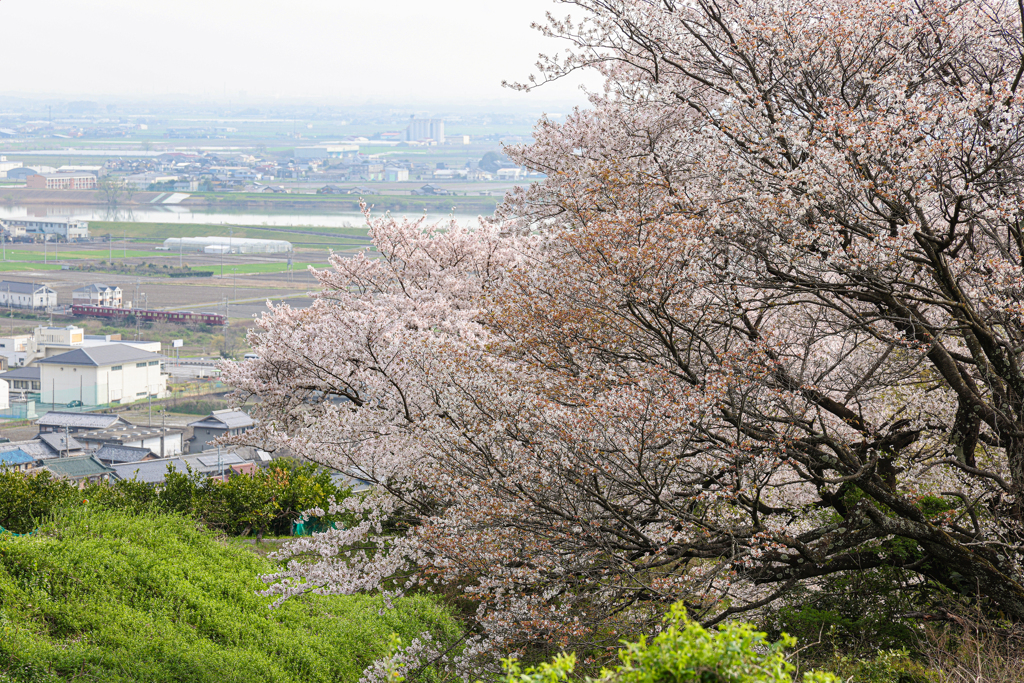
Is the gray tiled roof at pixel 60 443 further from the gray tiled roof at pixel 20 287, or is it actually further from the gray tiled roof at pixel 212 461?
the gray tiled roof at pixel 20 287

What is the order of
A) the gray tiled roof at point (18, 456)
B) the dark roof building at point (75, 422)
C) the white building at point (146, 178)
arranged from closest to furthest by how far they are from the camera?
the gray tiled roof at point (18, 456) → the dark roof building at point (75, 422) → the white building at point (146, 178)

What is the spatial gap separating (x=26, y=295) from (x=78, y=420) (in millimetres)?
26974

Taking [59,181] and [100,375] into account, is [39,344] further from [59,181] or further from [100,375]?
[59,181]

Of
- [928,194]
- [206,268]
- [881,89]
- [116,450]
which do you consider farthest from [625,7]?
[206,268]

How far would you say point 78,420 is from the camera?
95.8ft

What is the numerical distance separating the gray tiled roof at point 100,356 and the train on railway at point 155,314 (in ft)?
37.2

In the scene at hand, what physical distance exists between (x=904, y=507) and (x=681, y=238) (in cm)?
261

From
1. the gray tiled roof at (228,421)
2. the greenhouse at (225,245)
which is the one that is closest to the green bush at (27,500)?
the gray tiled roof at (228,421)

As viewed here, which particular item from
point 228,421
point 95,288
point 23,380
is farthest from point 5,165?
point 228,421

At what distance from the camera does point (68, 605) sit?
692 cm

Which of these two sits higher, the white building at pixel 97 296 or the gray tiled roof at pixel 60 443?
the white building at pixel 97 296

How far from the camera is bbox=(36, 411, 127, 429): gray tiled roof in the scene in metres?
28.5

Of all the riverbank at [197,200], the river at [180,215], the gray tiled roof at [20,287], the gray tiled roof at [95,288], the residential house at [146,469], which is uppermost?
the riverbank at [197,200]

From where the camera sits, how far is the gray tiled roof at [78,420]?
93.6ft
